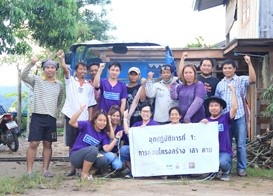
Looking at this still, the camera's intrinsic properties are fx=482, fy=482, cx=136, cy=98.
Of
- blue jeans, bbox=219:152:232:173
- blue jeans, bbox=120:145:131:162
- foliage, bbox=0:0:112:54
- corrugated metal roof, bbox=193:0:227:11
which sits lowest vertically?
blue jeans, bbox=219:152:232:173

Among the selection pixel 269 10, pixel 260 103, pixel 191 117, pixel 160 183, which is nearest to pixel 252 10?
pixel 269 10

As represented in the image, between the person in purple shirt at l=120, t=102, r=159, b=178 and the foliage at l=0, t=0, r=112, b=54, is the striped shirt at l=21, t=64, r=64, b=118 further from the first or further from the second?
the foliage at l=0, t=0, r=112, b=54

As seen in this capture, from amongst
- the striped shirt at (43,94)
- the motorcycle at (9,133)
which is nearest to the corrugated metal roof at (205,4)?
the motorcycle at (9,133)

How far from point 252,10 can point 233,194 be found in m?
9.08

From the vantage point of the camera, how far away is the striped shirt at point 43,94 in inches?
275

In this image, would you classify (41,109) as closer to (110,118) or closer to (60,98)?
(60,98)

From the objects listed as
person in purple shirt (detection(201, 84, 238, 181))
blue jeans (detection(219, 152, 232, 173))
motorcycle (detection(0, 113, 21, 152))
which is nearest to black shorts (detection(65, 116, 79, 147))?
person in purple shirt (detection(201, 84, 238, 181))

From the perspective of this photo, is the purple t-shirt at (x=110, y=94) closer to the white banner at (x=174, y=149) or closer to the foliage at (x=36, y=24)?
the white banner at (x=174, y=149)

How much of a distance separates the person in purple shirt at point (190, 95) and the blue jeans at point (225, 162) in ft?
2.15

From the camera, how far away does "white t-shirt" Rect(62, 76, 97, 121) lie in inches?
282

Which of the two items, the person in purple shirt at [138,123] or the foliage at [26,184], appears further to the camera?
the person in purple shirt at [138,123]

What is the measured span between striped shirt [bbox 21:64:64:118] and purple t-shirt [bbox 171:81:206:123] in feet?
5.78

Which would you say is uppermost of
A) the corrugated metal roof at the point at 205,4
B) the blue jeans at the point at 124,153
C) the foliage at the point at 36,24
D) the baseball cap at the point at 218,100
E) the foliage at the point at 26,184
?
the corrugated metal roof at the point at 205,4

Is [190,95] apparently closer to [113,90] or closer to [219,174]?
[113,90]
